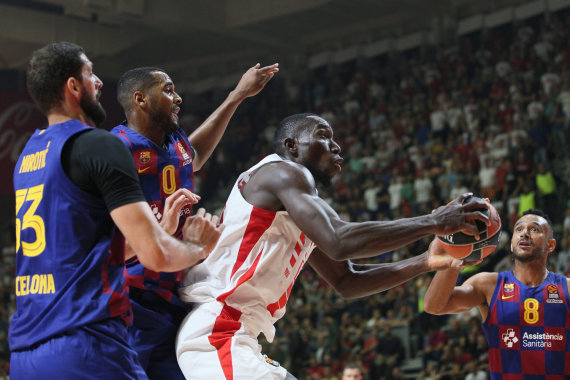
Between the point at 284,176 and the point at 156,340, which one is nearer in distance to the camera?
the point at 284,176

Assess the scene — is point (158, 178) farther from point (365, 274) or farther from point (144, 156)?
point (365, 274)

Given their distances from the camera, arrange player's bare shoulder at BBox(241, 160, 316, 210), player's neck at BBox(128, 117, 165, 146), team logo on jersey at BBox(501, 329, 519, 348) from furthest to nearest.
Answer: team logo on jersey at BBox(501, 329, 519, 348)
player's neck at BBox(128, 117, 165, 146)
player's bare shoulder at BBox(241, 160, 316, 210)

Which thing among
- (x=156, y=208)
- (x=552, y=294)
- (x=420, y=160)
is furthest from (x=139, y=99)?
(x=420, y=160)

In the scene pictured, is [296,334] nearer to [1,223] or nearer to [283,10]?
[283,10]

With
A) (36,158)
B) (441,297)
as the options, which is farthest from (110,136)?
(441,297)

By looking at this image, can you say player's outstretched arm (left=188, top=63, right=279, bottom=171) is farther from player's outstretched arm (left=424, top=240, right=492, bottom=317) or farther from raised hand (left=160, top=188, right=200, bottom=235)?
player's outstretched arm (left=424, top=240, right=492, bottom=317)

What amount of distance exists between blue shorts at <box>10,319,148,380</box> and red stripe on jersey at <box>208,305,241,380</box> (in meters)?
0.67

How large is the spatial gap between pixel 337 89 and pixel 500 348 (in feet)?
51.5

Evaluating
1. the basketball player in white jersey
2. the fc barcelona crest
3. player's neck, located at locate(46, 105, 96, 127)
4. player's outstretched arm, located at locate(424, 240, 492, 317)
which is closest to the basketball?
the basketball player in white jersey

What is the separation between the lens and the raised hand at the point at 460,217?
3174 millimetres

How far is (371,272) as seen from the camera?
4094 millimetres

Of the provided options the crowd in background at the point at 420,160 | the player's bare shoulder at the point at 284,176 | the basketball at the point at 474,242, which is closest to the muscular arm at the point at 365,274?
the basketball at the point at 474,242

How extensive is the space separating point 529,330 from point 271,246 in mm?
2981

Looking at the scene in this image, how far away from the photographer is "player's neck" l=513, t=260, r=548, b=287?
5898 mm
